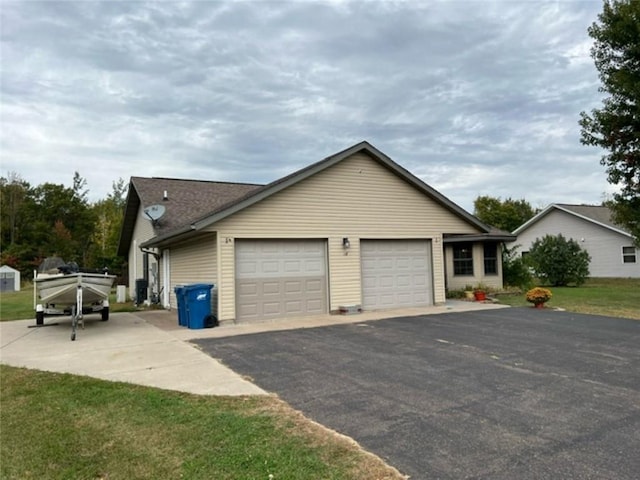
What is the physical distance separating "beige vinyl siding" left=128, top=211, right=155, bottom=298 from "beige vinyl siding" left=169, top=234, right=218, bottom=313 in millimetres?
2984

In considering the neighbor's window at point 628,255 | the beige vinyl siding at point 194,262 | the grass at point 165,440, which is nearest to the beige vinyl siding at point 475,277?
the beige vinyl siding at point 194,262

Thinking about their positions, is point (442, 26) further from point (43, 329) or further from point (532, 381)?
point (43, 329)

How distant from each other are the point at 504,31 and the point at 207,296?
415 inches

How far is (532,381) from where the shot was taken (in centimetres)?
566

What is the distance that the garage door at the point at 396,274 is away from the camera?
13.5m

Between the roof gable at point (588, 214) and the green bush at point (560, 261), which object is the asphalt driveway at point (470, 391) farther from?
the roof gable at point (588, 214)

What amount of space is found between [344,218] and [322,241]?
100 centimetres

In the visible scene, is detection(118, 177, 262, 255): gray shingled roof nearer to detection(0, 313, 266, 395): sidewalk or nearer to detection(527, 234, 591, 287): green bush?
detection(0, 313, 266, 395): sidewalk

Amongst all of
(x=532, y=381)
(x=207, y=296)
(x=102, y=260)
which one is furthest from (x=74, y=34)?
(x=102, y=260)

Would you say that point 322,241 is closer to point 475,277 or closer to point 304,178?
point 304,178

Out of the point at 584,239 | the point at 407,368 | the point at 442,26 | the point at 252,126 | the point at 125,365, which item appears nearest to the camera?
the point at 407,368

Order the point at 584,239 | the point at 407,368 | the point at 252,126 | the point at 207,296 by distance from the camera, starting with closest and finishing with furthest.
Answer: the point at 407,368 → the point at 207,296 → the point at 252,126 → the point at 584,239

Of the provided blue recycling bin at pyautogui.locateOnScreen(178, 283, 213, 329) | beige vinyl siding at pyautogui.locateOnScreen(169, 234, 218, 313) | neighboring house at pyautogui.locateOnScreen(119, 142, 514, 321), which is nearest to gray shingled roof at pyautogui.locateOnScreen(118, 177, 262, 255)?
neighboring house at pyautogui.locateOnScreen(119, 142, 514, 321)

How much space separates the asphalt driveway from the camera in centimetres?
348
